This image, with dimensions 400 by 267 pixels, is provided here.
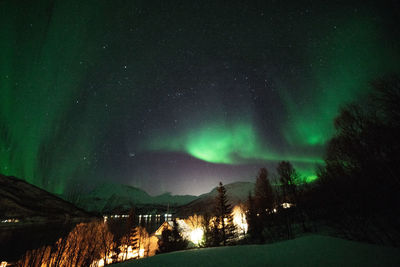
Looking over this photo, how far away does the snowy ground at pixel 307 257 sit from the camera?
5133 mm

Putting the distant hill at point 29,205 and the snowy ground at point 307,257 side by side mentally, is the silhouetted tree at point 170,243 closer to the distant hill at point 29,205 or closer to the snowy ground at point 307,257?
the snowy ground at point 307,257

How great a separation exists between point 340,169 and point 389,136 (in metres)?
5.89

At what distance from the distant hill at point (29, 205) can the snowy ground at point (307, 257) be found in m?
202

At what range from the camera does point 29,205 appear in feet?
514

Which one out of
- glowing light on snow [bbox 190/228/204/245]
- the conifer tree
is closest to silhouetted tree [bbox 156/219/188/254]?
glowing light on snow [bbox 190/228/204/245]

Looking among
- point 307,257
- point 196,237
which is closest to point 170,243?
point 196,237

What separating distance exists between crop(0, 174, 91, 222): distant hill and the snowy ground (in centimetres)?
20224

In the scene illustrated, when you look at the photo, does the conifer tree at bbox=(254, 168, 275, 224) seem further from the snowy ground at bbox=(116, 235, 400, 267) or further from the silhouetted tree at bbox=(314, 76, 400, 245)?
the snowy ground at bbox=(116, 235, 400, 267)

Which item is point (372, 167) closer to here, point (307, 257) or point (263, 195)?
point (307, 257)

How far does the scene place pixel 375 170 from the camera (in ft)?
47.5

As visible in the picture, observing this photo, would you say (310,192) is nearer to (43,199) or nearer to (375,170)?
(375,170)

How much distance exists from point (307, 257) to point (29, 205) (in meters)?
236

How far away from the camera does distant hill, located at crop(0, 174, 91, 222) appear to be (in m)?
137

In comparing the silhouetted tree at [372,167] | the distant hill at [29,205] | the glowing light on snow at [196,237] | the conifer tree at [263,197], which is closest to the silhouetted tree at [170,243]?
the glowing light on snow at [196,237]
